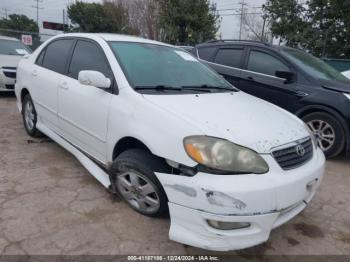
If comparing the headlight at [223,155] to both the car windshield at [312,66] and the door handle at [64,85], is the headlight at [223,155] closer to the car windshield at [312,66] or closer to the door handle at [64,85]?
the door handle at [64,85]

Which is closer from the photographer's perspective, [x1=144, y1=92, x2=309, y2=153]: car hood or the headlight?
the headlight

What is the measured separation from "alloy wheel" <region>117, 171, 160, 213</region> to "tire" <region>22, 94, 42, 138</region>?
2.22 meters

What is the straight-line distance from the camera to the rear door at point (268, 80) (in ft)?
16.6

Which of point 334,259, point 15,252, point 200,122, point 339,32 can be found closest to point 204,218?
point 200,122

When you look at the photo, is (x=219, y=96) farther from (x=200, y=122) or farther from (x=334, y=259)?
(x=334, y=259)

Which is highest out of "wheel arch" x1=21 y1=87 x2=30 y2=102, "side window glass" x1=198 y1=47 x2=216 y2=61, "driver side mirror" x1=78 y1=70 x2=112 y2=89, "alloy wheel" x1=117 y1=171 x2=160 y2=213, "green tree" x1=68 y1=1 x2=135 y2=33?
"green tree" x1=68 y1=1 x2=135 y2=33

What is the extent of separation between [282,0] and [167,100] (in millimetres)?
14213

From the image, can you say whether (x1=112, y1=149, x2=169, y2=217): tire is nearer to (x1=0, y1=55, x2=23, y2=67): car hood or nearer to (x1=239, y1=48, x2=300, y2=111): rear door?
(x1=239, y1=48, x2=300, y2=111): rear door

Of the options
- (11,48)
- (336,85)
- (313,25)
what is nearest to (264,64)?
(336,85)

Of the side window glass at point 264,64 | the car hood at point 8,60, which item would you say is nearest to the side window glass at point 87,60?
the side window glass at point 264,64

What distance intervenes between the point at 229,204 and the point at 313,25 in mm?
14944

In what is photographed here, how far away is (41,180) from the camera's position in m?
3.45

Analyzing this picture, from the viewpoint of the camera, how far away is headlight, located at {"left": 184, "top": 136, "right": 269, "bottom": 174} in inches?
87.1

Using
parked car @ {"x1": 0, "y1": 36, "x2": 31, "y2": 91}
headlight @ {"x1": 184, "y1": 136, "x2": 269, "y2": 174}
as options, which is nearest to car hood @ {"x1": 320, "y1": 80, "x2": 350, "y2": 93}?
headlight @ {"x1": 184, "y1": 136, "x2": 269, "y2": 174}
